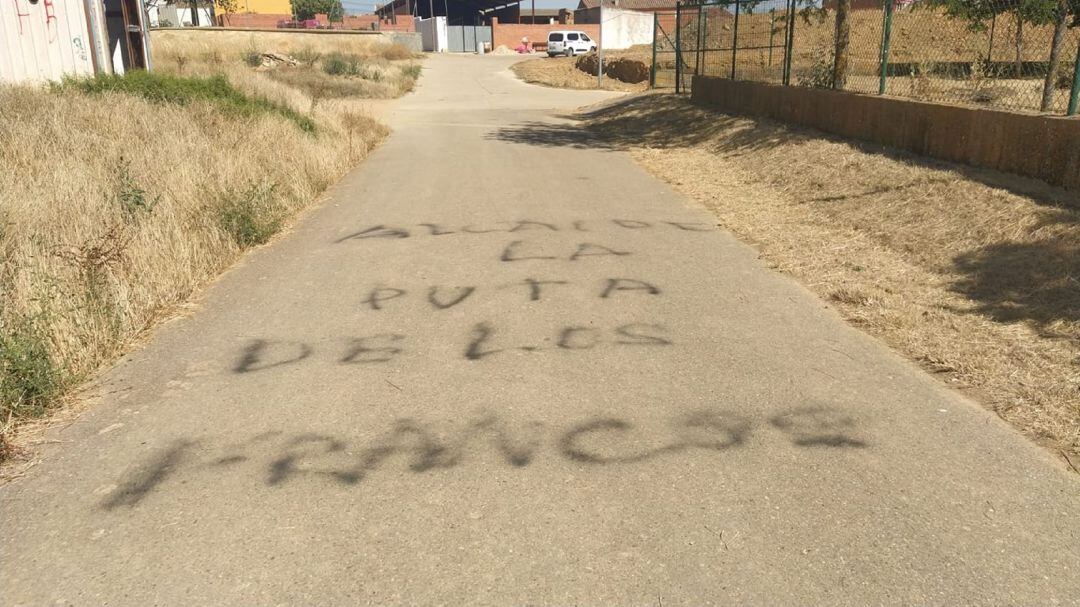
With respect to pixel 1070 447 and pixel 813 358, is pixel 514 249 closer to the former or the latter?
pixel 813 358

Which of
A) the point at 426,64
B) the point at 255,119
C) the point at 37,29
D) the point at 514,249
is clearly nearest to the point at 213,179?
the point at 514,249

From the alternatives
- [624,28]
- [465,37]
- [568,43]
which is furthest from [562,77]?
[465,37]

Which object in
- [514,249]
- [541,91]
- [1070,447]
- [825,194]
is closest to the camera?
[1070,447]

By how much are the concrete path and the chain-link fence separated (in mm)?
4936

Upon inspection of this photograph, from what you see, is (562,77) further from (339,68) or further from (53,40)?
(53,40)

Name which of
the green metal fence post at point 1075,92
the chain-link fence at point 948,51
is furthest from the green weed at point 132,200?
the chain-link fence at point 948,51

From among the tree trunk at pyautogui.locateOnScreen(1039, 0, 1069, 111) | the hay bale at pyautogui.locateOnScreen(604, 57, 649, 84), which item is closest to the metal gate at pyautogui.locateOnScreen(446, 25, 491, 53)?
the hay bale at pyautogui.locateOnScreen(604, 57, 649, 84)

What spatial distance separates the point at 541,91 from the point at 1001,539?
1299 inches

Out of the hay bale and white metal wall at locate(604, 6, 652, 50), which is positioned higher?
white metal wall at locate(604, 6, 652, 50)

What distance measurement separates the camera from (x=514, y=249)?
7.58 meters

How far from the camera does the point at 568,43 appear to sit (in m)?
58.8

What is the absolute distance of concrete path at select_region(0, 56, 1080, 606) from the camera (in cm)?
292

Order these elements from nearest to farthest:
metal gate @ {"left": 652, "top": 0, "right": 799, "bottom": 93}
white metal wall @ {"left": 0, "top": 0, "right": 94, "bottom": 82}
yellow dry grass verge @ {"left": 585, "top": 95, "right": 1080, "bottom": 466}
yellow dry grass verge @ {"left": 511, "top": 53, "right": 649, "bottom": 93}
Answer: yellow dry grass verge @ {"left": 585, "top": 95, "right": 1080, "bottom": 466} → white metal wall @ {"left": 0, "top": 0, "right": 94, "bottom": 82} → metal gate @ {"left": 652, "top": 0, "right": 799, "bottom": 93} → yellow dry grass verge @ {"left": 511, "top": 53, "right": 649, "bottom": 93}

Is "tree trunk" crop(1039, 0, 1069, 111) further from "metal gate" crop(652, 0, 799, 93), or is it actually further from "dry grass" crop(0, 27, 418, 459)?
"dry grass" crop(0, 27, 418, 459)
